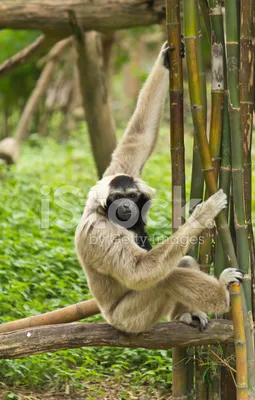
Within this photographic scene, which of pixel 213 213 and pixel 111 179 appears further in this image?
pixel 111 179

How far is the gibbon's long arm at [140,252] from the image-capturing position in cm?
439

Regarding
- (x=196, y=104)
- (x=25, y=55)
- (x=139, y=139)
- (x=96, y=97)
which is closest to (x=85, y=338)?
(x=139, y=139)

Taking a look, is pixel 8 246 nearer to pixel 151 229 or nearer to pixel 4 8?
pixel 151 229

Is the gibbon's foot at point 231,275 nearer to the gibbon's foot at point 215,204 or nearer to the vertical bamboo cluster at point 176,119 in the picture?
the gibbon's foot at point 215,204

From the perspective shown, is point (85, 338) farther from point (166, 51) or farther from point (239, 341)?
point (166, 51)

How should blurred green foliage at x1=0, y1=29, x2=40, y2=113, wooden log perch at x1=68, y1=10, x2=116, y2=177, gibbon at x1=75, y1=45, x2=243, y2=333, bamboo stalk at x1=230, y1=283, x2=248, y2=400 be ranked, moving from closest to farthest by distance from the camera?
1. bamboo stalk at x1=230, y1=283, x2=248, y2=400
2. gibbon at x1=75, y1=45, x2=243, y2=333
3. wooden log perch at x1=68, y1=10, x2=116, y2=177
4. blurred green foliage at x1=0, y1=29, x2=40, y2=113

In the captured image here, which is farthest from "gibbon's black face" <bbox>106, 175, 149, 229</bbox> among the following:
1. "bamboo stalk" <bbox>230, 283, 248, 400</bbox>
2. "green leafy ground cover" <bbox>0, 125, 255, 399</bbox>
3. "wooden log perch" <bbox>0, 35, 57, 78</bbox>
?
"wooden log perch" <bbox>0, 35, 57, 78</bbox>

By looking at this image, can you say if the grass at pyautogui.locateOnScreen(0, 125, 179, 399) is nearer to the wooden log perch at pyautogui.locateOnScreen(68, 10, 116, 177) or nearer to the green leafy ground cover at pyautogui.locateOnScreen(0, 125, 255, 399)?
the green leafy ground cover at pyautogui.locateOnScreen(0, 125, 255, 399)

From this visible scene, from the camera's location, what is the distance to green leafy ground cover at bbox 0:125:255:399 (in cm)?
568

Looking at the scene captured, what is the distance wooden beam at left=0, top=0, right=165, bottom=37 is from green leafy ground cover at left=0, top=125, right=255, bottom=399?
100 inches

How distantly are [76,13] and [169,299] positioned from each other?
4.98 m

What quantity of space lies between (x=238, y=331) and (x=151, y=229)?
3.89 metres

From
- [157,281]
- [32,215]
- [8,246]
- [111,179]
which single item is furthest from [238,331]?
[32,215]

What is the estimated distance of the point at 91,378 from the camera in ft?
19.1
